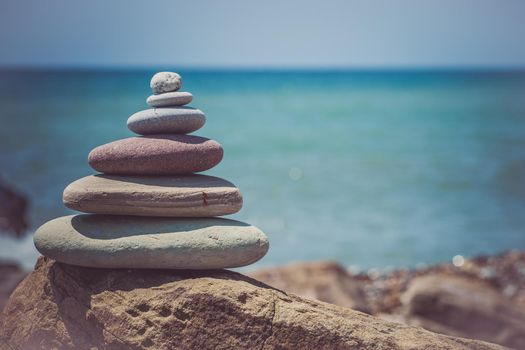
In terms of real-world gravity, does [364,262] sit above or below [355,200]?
below

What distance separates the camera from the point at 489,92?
54.0 metres

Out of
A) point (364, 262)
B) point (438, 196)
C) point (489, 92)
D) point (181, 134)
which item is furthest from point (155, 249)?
point (489, 92)

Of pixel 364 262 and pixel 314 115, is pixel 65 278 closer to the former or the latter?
pixel 364 262

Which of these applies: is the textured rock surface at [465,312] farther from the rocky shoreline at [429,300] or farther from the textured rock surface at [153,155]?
the textured rock surface at [153,155]

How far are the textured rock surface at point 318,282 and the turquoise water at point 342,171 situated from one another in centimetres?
190

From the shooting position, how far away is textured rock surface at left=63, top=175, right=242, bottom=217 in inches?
153

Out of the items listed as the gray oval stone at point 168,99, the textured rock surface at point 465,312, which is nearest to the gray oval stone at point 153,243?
the gray oval stone at point 168,99

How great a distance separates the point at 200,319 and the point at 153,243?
1.73 feet

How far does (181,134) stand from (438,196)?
11.2 m

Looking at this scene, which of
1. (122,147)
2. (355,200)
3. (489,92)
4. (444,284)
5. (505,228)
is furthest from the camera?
(489,92)

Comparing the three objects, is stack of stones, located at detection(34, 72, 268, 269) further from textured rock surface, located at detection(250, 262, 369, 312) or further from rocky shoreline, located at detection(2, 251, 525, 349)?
textured rock surface, located at detection(250, 262, 369, 312)

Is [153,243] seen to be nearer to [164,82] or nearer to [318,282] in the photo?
[164,82]

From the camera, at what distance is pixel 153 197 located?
388cm

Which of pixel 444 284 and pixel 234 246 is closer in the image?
pixel 234 246
